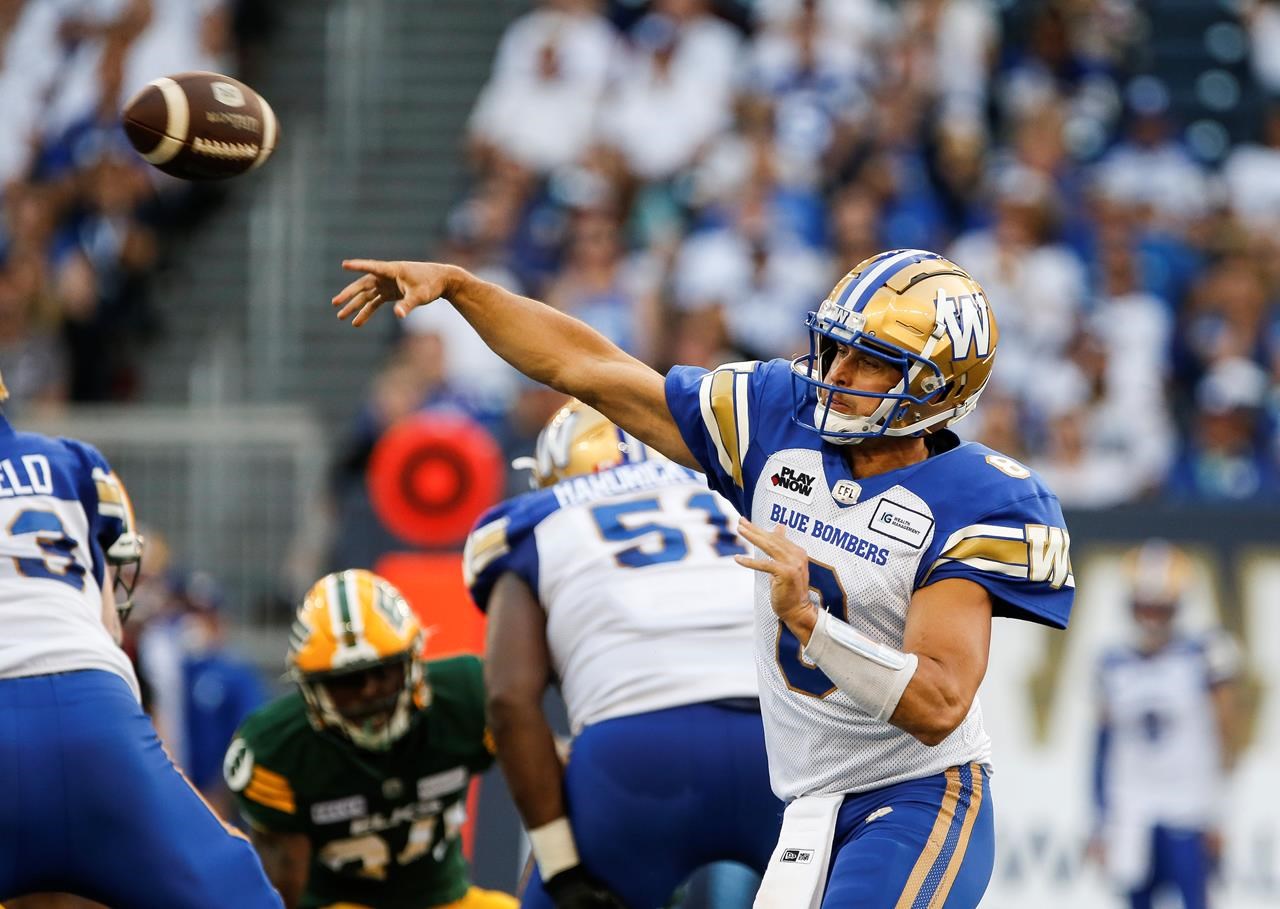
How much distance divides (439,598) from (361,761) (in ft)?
10.2

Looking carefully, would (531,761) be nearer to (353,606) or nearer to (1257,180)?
(353,606)

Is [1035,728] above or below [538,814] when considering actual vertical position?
below

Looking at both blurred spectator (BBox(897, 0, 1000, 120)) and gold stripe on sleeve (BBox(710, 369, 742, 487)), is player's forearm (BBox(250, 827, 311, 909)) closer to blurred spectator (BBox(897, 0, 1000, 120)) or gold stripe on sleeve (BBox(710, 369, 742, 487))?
gold stripe on sleeve (BBox(710, 369, 742, 487))

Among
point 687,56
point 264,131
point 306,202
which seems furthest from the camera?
point 306,202

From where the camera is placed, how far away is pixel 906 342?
4.33m

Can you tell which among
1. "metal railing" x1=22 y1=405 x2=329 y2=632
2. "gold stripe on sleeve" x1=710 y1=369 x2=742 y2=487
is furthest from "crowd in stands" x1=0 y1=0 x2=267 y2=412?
"gold stripe on sleeve" x1=710 y1=369 x2=742 y2=487

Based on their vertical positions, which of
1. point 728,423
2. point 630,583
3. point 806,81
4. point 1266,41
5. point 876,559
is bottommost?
point 630,583

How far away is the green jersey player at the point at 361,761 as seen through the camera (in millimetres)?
5699

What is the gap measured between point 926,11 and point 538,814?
26.9 feet

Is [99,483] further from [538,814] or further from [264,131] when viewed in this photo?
[538,814]

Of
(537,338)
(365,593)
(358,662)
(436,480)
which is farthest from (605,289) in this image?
(537,338)

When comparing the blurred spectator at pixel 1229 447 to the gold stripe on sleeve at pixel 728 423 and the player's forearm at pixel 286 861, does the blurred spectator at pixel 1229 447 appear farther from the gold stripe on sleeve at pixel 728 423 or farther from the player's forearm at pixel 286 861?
the gold stripe on sleeve at pixel 728 423

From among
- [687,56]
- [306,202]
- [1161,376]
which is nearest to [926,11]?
[687,56]

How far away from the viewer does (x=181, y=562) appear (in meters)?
11.6
